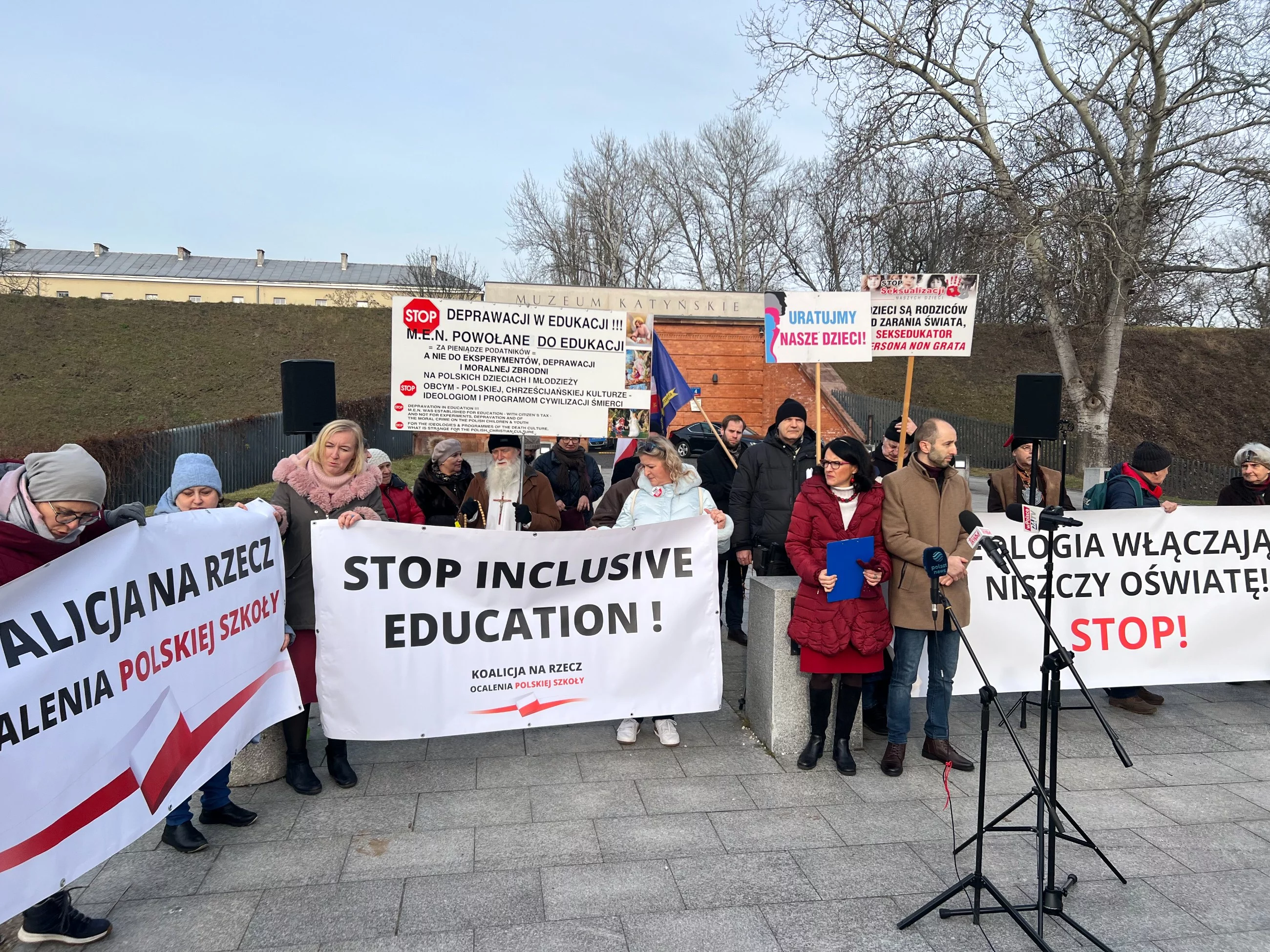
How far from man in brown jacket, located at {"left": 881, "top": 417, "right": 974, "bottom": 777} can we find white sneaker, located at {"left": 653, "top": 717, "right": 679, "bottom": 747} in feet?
3.96

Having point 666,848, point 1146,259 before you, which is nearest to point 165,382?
point 1146,259

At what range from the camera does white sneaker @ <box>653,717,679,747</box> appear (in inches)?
206

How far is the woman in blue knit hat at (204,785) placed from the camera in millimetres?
3926

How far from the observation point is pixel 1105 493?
20.8 ft

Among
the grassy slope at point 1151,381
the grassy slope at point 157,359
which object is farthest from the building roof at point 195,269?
the grassy slope at point 1151,381

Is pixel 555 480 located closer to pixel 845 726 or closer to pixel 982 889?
pixel 845 726

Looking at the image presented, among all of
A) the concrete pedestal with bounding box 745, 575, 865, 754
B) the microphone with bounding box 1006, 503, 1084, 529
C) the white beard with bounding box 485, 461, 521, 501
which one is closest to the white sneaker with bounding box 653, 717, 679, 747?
the concrete pedestal with bounding box 745, 575, 865, 754

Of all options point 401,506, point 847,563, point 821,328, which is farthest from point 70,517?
point 821,328

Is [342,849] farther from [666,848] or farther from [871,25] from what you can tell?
[871,25]

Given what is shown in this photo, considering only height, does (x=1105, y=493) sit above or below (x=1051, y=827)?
above

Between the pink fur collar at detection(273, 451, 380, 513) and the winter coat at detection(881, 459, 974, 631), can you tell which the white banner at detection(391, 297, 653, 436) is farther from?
the winter coat at detection(881, 459, 974, 631)

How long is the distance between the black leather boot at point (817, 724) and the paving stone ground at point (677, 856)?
90 mm

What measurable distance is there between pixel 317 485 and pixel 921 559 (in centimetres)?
323

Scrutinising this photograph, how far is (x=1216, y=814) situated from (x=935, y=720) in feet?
4.55
